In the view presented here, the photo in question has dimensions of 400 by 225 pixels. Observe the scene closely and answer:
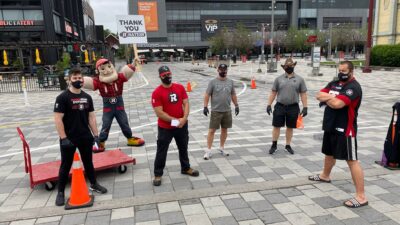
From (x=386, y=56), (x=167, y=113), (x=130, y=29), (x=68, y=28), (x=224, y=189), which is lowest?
(x=224, y=189)

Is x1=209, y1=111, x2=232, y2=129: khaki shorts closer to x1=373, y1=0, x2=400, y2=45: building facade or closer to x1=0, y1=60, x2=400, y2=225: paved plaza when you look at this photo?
x1=0, y1=60, x2=400, y2=225: paved plaza

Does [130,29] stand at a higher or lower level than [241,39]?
lower

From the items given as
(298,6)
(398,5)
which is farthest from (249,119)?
(298,6)

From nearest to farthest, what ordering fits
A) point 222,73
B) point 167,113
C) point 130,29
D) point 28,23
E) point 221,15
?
1. point 167,113
2. point 222,73
3. point 130,29
4. point 28,23
5. point 221,15

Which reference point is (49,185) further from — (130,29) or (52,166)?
(130,29)

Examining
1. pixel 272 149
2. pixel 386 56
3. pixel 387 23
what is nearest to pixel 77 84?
pixel 272 149

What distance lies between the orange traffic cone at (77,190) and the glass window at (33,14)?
117ft

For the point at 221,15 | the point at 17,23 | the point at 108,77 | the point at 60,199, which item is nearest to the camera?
the point at 60,199

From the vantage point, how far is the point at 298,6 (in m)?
90.3

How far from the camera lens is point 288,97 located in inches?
251

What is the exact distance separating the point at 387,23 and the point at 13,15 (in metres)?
40.7

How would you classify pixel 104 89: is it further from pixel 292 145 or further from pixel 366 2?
pixel 366 2

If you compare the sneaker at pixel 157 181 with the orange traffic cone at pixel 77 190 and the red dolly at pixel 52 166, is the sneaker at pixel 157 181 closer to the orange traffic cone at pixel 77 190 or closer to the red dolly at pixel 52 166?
the red dolly at pixel 52 166

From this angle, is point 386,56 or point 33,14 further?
point 33,14
